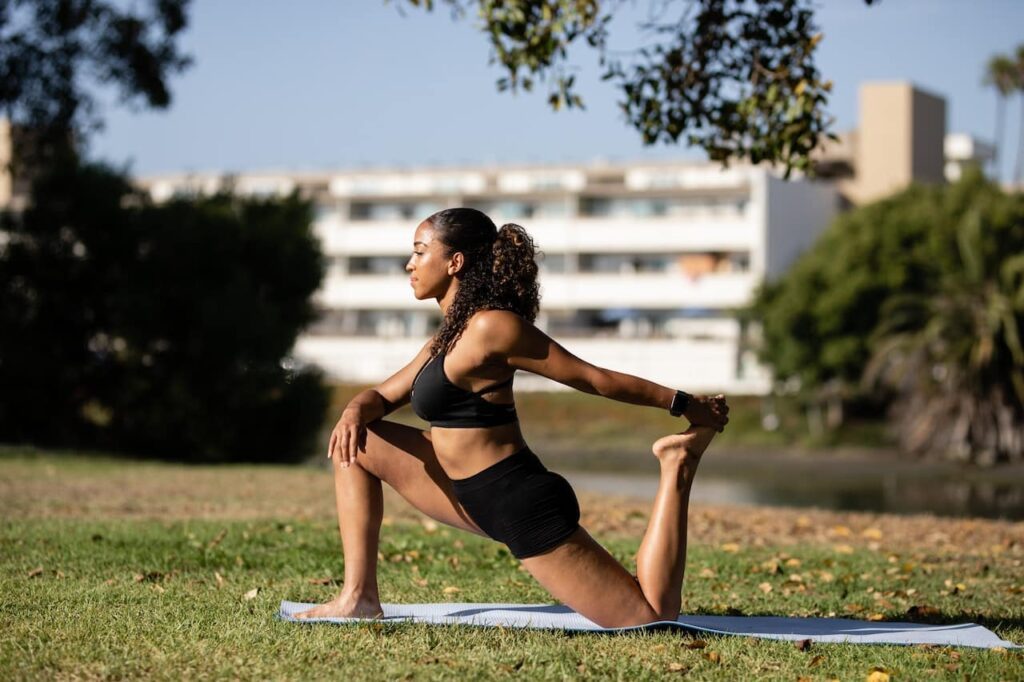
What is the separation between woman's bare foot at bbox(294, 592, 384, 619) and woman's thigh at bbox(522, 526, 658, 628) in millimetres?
793

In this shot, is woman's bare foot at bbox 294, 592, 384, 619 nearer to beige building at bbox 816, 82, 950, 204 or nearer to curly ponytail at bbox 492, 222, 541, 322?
curly ponytail at bbox 492, 222, 541, 322

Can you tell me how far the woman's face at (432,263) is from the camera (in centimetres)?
604

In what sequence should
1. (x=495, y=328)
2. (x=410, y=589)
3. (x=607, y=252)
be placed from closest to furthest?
(x=495, y=328) → (x=410, y=589) → (x=607, y=252)

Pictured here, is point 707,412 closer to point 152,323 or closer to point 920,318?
point 152,323

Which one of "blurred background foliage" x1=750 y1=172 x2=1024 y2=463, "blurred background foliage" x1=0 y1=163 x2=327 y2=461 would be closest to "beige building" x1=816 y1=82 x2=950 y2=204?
"blurred background foliage" x1=750 y1=172 x2=1024 y2=463

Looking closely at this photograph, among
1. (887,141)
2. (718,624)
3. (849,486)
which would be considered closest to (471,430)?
(718,624)

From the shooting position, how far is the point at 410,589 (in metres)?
7.70

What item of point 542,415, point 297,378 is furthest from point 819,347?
point 297,378

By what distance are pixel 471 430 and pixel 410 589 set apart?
209cm

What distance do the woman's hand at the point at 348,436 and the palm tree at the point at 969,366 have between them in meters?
36.8

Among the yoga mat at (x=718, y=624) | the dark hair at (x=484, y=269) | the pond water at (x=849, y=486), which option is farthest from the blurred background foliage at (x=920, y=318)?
the dark hair at (x=484, y=269)

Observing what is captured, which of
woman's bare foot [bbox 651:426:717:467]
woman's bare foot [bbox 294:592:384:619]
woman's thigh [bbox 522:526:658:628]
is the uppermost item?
woman's bare foot [bbox 651:426:717:467]

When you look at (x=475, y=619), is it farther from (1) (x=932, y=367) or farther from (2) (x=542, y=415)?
(2) (x=542, y=415)

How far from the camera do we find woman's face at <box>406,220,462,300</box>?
19.8ft
